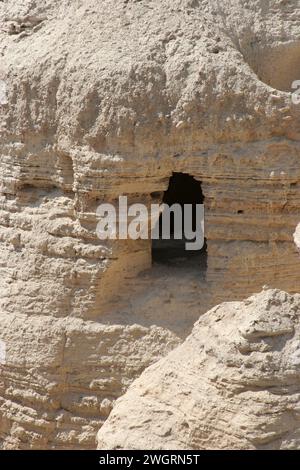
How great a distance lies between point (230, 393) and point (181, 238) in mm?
5318

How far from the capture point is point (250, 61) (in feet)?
43.1

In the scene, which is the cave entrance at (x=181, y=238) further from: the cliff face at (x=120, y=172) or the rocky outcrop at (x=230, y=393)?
the rocky outcrop at (x=230, y=393)

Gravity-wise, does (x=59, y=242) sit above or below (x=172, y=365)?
above

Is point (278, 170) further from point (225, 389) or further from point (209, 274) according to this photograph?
point (225, 389)

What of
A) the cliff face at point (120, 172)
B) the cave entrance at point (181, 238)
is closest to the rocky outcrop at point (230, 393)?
the cliff face at point (120, 172)

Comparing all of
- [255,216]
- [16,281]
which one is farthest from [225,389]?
[16,281]

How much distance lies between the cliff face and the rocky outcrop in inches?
139

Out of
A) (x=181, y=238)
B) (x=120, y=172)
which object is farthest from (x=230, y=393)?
(x=181, y=238)

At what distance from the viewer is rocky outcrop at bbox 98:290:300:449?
8867mm

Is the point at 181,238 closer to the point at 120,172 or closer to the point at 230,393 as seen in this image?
the point at 120,172

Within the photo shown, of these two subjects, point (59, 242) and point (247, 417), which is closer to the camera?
point (247, 417)

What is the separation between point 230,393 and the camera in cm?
902

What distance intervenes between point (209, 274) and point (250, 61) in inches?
87.9
